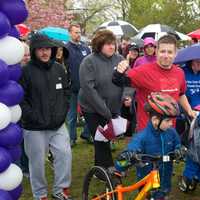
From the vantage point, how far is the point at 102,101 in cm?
576

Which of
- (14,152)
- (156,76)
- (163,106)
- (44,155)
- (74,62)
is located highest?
(74,62)

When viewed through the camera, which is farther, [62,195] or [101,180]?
[62,195]

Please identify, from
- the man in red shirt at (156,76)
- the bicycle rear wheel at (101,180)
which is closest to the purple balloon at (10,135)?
the bicycle rear wheel at (101,180)

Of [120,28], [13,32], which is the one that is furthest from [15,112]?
[120,28]

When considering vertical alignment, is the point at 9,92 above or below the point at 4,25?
below

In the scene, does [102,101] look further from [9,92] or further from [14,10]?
[14,10]

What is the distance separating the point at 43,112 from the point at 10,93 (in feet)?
2.55

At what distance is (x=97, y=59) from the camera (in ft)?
19.2

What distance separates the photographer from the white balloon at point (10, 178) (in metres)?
4.46

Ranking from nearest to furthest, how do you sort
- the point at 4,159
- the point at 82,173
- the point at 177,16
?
1. the point at 4,159
2. the point at 82,173
3. the point at 177,16

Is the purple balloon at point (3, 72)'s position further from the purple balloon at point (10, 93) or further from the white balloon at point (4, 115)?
the white balloon at point (4, 115)

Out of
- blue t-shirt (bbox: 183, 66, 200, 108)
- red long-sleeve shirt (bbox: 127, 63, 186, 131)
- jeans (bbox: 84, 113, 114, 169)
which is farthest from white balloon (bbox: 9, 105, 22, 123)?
blue t-shirt (bbox: 183, 66, 200, 108)

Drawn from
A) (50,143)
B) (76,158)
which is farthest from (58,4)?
(50,143)

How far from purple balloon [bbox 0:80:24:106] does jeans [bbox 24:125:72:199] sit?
69 centimetres
